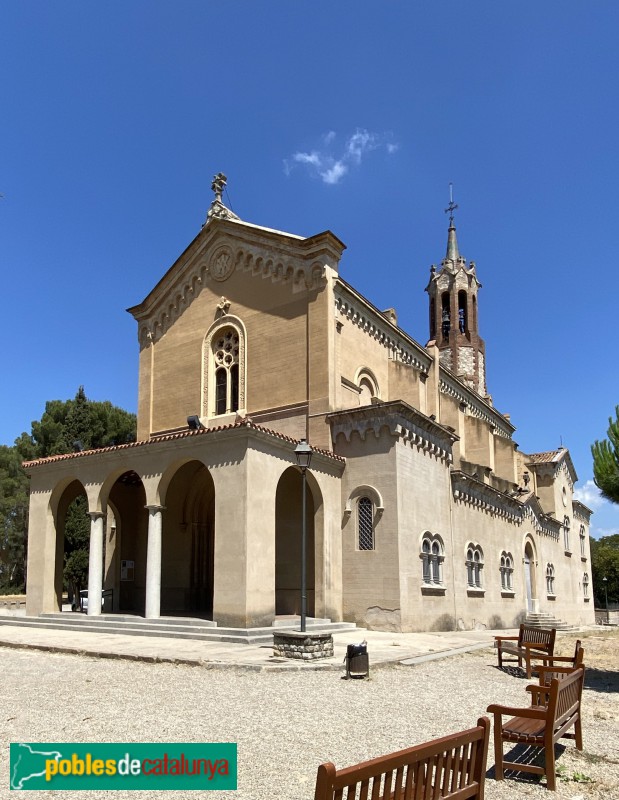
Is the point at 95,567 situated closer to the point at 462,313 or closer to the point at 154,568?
the point at 154,568

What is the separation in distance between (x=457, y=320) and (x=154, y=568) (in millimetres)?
30320

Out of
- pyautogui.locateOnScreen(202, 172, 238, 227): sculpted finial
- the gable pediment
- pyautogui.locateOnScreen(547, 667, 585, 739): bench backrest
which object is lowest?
pyautogui.locateOnScreen(547, 667, 585, 739): bench backrest

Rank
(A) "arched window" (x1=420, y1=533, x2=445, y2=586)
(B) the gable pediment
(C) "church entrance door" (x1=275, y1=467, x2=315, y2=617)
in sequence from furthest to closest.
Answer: (B) the gable pediment → (A) "arched window" (x1=420, y1=533, x2=445, y2=586) → (C) "church entrance door" (x1=275, y1=467, x2=315, y2=617)

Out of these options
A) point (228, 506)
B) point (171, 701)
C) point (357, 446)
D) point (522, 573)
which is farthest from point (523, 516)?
point (171, 701)

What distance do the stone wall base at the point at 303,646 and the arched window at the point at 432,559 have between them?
867cm

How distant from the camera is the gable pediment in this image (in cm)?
2335

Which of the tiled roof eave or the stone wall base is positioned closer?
the stone wall base

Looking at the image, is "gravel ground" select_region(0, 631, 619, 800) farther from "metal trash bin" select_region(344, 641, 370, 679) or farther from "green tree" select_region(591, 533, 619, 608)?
"green tree" select_region(591, 533, 619, 608)

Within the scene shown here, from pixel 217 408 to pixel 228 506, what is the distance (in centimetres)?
864

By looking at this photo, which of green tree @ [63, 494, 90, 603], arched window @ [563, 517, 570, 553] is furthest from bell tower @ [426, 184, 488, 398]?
green tree @ [63, 494, 90, 603]

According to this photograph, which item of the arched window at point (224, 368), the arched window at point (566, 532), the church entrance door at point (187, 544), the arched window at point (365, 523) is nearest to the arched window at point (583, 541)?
the arched window at point (566, 532)

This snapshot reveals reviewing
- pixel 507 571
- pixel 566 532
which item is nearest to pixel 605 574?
pixel 566 532

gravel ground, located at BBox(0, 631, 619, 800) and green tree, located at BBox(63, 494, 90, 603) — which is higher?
green tree, located at BBox(63, 494, 90, 603)

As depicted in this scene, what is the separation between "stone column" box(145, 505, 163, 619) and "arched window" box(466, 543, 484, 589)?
38.3 ft
